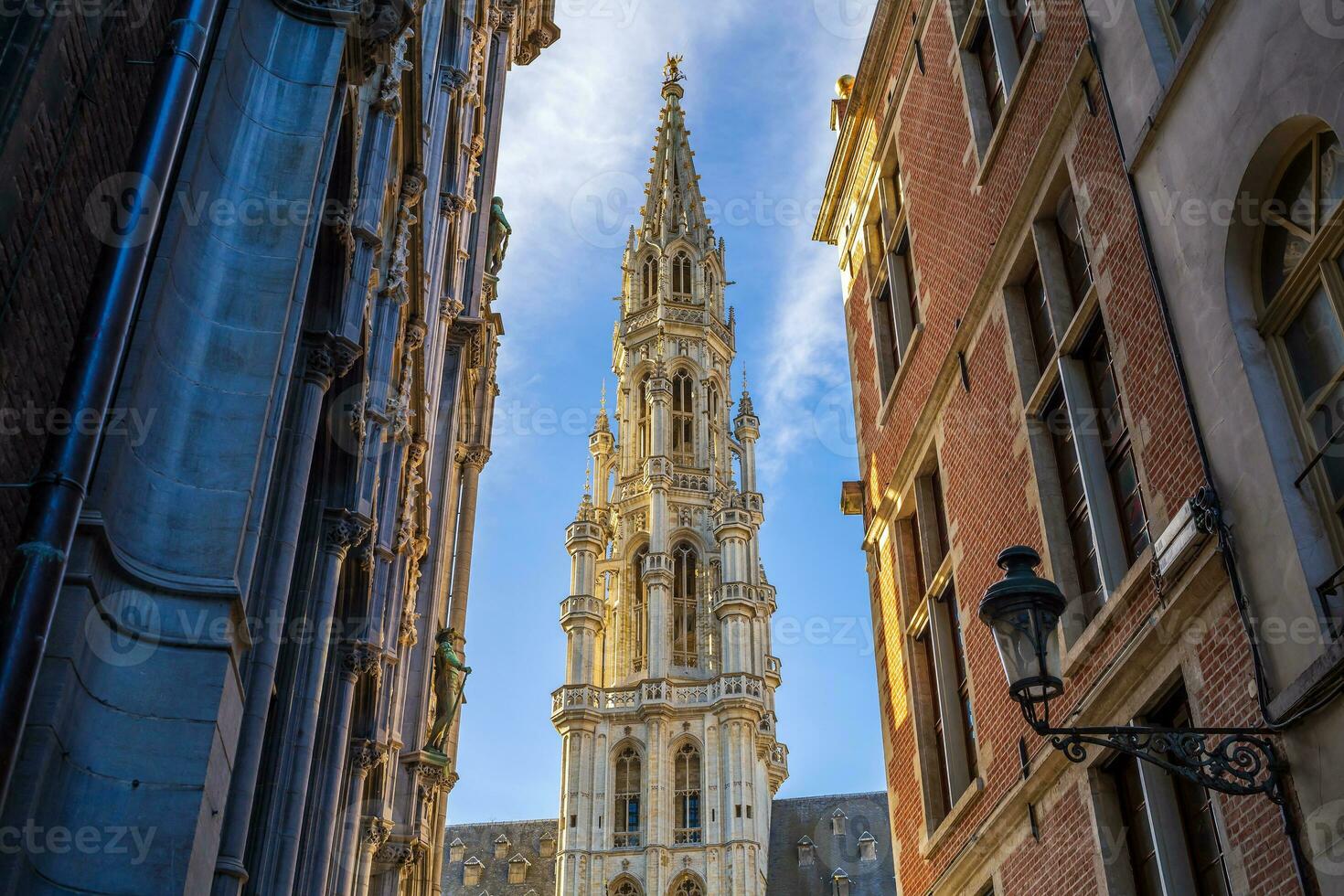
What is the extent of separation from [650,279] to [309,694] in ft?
262

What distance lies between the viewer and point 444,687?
2734 centimetres

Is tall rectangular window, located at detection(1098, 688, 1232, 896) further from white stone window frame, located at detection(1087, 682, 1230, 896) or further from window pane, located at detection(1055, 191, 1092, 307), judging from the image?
window pane, located at detection(1055, 191, 1092, 307)

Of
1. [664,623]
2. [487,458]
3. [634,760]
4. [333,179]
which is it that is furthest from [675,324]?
[333,179]

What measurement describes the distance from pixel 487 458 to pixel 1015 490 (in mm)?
24491

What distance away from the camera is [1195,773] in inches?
309

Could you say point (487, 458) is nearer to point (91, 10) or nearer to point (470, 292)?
point (470, 292)

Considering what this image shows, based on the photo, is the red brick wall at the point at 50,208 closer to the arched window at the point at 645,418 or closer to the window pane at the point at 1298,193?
the window pane at the point at 1298,193

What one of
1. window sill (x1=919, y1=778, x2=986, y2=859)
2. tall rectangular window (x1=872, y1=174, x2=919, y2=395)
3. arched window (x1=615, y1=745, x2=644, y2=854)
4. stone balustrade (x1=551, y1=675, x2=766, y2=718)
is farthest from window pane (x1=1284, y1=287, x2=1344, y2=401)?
arched window (x1=615, y1=745, x2=644, y2=854)

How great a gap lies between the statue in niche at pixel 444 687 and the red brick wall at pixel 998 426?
10.4 metres

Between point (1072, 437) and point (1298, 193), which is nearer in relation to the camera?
point (1298, 193)

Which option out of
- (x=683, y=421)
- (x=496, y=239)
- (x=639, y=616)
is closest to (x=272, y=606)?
(x=496, y=239)

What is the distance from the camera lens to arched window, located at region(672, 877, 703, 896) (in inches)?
2687

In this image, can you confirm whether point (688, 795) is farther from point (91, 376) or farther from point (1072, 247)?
point (91, 376)

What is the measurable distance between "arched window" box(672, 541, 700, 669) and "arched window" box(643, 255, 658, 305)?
65.2 ft
